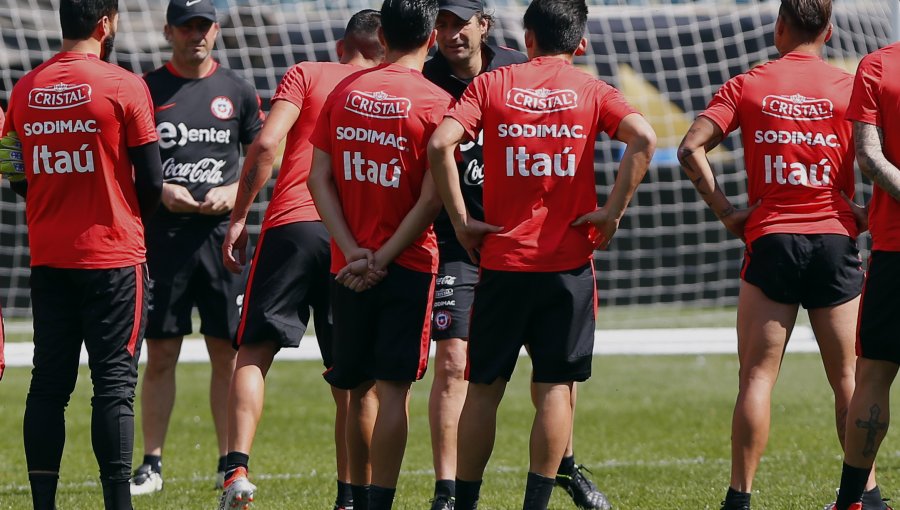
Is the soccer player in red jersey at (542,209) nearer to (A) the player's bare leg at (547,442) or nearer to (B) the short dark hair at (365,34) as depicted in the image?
(A) the player's bare leg at (547,442)

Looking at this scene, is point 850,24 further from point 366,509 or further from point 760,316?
point 366,509

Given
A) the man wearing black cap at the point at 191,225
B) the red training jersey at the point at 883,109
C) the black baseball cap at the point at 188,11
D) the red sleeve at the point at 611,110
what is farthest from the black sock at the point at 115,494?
the red training jersey at the point at 883,109

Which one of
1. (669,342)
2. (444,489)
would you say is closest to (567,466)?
(444,489)

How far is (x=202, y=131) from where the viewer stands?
21.8ft

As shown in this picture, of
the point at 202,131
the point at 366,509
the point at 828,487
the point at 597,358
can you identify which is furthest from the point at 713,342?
the point at 366,509

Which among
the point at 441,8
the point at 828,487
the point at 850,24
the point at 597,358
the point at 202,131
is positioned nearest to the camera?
the point at 441,8

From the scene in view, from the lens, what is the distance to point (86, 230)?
4.83 m

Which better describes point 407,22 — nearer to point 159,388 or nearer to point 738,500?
point 738,500

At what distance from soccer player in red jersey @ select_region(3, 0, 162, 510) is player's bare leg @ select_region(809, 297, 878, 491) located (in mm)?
2744

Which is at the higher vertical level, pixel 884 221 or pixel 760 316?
pixel 884 221

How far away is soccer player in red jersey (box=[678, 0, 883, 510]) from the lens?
5043 mm

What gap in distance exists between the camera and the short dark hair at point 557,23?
466 cm

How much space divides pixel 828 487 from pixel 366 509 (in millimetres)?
2475

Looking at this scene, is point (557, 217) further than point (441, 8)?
No
